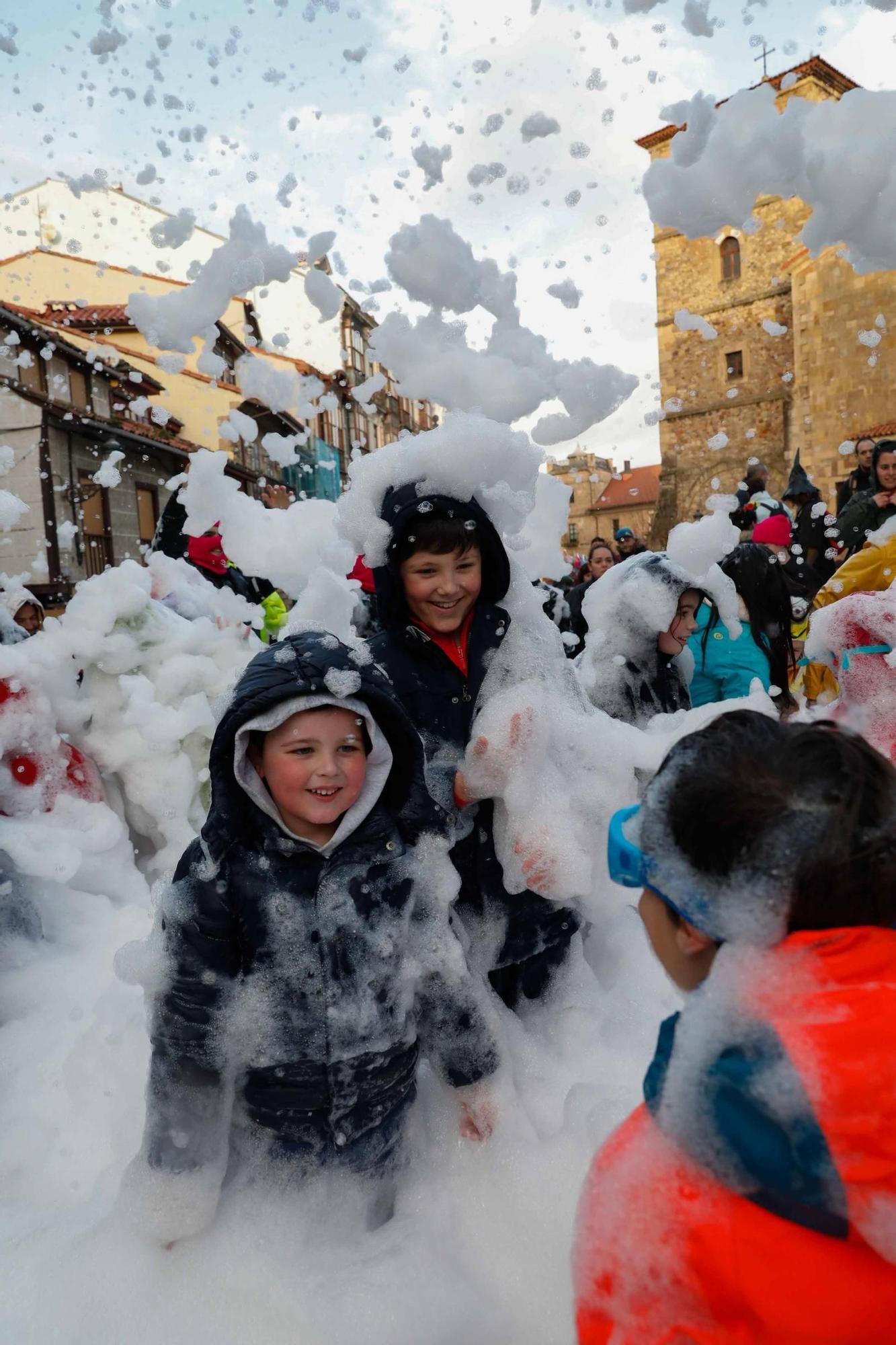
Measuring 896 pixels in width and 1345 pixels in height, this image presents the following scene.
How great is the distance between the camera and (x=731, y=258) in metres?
23.1

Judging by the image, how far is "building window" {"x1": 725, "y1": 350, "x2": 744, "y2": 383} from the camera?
23984 millimetres

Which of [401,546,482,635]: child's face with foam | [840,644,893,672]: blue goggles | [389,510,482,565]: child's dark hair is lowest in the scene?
[840,644,893,672]: blue goggles

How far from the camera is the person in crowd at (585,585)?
16.7 feet

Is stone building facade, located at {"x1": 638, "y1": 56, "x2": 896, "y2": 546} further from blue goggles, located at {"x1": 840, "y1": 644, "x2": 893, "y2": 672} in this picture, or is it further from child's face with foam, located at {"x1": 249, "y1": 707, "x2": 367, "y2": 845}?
child's face with foam, located at {"x1": 249, "y1": 707, "x2": 367, "y2": 845}

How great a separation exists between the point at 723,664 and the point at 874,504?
63.3 inches

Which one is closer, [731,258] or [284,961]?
[284,961]

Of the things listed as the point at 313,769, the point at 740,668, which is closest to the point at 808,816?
the point at 313,769

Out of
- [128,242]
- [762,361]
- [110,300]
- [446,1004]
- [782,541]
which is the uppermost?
[110,300]

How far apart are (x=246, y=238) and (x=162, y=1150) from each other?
2303 mm

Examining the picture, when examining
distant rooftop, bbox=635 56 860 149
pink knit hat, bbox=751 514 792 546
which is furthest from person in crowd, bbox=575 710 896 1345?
pink knit hat, bbox=751 514 792 546

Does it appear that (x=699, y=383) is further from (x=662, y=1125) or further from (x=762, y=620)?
(x=662, y=1125)

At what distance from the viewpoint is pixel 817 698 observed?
3379 mm

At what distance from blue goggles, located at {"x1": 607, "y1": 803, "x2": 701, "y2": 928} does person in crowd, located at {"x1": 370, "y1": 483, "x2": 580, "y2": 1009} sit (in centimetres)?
104

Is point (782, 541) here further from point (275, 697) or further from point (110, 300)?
point (110, 300)
